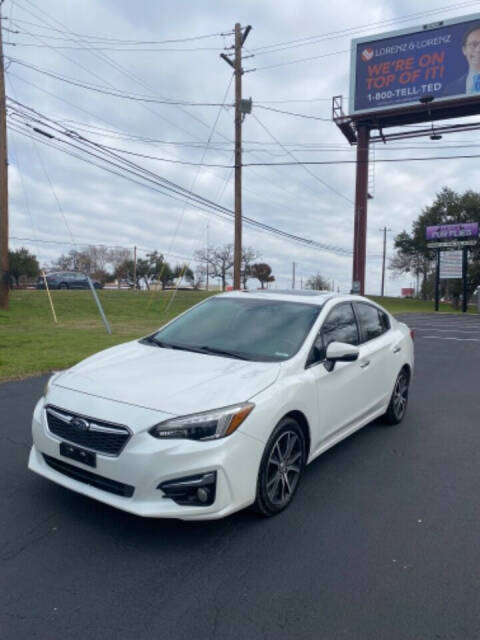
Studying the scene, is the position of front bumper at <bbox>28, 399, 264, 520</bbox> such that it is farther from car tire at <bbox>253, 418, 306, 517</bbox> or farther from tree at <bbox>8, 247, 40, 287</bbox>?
tree at <bbox>8, 247, 40, 287</bbox>

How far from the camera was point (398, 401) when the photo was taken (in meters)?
5.84

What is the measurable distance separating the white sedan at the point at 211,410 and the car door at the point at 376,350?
133mm

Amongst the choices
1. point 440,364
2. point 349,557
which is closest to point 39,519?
point 349,557

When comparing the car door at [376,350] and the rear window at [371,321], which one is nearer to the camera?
the car door at [376,350]

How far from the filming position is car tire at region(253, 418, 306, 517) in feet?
10.8

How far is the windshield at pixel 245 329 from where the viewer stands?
4023mm

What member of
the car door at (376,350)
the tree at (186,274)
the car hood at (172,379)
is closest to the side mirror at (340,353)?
the car hood at (172,379)

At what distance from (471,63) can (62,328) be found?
30882 mm

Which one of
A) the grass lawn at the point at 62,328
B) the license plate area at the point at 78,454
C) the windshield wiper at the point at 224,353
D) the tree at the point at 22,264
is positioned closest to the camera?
the license plate area at the point at 78,454

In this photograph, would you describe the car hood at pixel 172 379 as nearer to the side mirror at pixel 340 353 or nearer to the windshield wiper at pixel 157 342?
the windshield wiper at pixel 157 342

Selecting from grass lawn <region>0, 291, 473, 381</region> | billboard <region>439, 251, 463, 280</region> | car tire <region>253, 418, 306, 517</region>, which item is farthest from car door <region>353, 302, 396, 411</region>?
billboard <region>439, 251, 463, 280</region>

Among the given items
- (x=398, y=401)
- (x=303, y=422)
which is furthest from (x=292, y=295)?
(x=398, y=401)

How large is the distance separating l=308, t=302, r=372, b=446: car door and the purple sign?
45.6 metres

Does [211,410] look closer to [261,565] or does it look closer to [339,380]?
[261,565]
